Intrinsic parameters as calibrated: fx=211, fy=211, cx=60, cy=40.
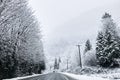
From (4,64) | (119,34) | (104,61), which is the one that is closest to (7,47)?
(4,64)

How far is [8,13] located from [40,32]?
25681mm

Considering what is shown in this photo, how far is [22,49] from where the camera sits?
1401 inches

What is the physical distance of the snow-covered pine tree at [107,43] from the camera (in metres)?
49.0

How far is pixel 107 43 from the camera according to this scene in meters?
52.8

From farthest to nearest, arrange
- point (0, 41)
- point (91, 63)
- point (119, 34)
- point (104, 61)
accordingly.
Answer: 1. point (91, 63)
2. point (119, 34)
3. point (104, 61)
4. point (0, 41)

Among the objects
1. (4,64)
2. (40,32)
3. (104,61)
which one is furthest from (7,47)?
(104,61)

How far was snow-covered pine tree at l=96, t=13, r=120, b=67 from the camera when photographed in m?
49.0

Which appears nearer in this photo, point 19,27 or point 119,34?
point 19,27

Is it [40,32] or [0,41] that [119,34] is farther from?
[0,41]

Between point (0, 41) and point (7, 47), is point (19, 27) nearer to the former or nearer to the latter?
point (7, 47)

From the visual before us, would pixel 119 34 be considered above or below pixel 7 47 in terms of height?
above

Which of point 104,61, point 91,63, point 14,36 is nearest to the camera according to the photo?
point 14,36

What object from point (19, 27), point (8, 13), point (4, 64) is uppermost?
point (19, 27)

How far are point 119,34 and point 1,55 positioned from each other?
114 feet
